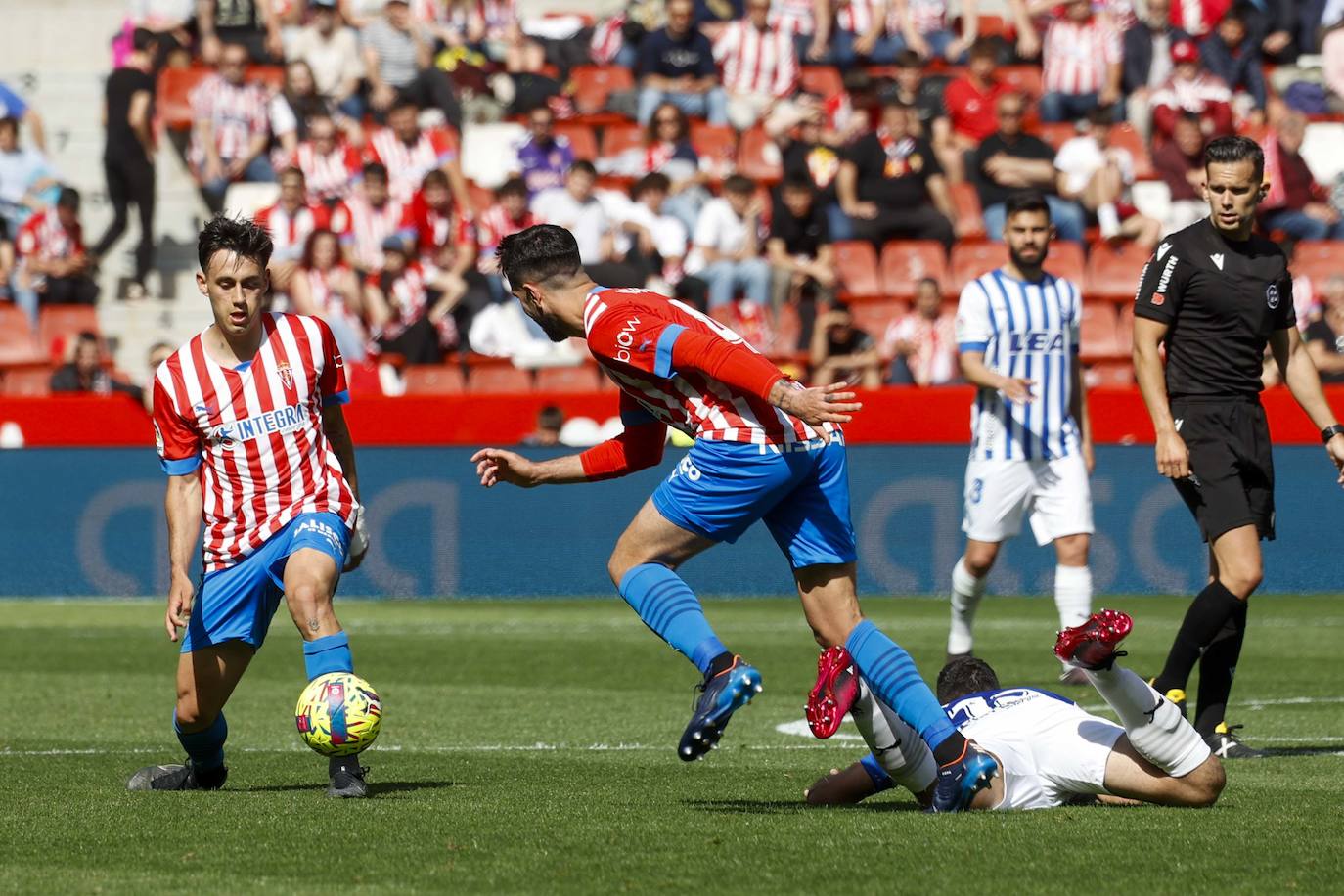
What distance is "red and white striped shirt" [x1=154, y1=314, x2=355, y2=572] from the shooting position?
6.44 m

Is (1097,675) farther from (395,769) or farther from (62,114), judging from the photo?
(62,114)

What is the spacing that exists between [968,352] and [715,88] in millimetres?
11370

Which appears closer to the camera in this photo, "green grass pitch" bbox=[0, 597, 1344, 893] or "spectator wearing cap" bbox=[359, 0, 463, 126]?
"green grass pitch" bbox=[0, 597, 1344, 893]

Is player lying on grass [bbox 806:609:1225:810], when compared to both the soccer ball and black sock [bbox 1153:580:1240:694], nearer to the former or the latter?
black sock [bbox 1153:580:1240:694]

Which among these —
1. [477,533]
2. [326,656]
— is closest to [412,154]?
[477,533]

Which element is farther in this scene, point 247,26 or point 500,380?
point 247,26

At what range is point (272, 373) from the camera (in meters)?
6.51

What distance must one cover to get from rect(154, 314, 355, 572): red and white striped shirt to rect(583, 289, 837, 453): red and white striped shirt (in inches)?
46.2

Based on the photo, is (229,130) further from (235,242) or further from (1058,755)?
(1058,755)

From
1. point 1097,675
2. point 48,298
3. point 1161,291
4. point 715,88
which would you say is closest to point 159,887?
point 1097,675

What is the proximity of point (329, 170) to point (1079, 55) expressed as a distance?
24.1 ft

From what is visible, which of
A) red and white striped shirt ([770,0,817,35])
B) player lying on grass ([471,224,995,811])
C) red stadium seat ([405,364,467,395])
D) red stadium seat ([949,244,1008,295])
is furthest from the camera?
red and white striped shirt ([770,0,817,35])

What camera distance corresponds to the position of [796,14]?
21203 millimetres

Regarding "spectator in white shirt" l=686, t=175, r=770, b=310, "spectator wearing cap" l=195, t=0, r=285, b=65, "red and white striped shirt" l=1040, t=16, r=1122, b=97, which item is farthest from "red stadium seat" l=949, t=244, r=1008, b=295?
"spectator wearing cap" l=195, t=0, r=285, b=65
